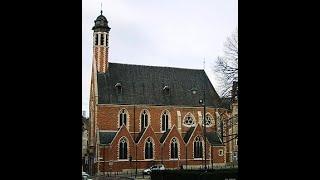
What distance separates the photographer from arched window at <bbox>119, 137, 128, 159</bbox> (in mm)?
37031

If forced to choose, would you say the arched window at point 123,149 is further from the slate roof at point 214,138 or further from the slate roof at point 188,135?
the slate roof at point 214,138

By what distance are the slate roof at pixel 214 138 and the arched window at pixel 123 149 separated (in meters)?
7.71

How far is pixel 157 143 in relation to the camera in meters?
38.3

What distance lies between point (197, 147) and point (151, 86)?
7081mm

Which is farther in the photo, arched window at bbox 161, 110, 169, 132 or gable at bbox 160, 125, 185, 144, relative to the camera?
arched window at bbox 161, 110, 169, 132

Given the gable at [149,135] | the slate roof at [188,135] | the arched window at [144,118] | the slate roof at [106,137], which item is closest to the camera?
the slate roof at [106,137]

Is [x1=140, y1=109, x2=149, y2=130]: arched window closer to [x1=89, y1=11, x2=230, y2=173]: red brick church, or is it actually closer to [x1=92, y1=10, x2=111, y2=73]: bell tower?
[x1=89, y1=11, x2=230, y2=173]: red brick church

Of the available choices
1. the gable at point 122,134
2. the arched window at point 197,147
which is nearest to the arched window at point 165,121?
the arched window at point 197,147

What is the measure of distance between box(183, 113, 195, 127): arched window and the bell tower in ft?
28.0

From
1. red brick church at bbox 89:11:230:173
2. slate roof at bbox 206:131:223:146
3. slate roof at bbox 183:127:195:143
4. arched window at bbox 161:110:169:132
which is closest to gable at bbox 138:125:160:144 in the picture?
red brick church at bbox 89:11:230:173

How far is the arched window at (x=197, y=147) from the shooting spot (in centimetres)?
3909

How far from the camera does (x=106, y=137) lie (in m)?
37.8
